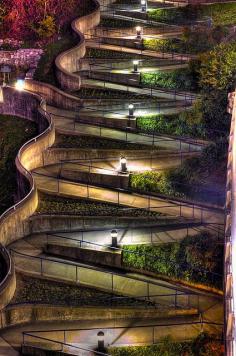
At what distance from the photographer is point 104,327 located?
24.8m

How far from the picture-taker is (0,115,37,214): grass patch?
104 ft

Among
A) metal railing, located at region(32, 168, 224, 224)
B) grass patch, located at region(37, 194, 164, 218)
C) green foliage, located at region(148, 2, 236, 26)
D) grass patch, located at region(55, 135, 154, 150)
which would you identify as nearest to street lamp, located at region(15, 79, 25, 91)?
grass patch, located at region(55, 135, 154, 150)

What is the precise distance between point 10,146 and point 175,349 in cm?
1353

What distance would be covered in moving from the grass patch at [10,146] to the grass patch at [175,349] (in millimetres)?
9135

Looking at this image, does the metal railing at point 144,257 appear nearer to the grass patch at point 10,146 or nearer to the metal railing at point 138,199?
the metal railing at point 138,199

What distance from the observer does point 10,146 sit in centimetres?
3431

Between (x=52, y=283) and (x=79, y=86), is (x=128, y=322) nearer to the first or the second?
(x=52, y=283)

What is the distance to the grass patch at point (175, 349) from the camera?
23.5 m

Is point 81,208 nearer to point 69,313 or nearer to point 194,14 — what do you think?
point 69,313

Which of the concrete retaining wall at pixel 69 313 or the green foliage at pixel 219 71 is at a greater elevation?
the green foliage at pixel 219 71

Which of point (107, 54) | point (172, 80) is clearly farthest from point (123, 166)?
point (107, 54)

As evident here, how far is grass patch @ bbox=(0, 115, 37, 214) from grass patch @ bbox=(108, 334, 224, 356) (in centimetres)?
913

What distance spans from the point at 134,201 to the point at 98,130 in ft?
18.0

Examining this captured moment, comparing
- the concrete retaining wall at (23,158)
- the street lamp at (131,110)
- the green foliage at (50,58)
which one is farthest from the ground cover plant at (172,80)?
the concrete retaining wall at (23,158)
